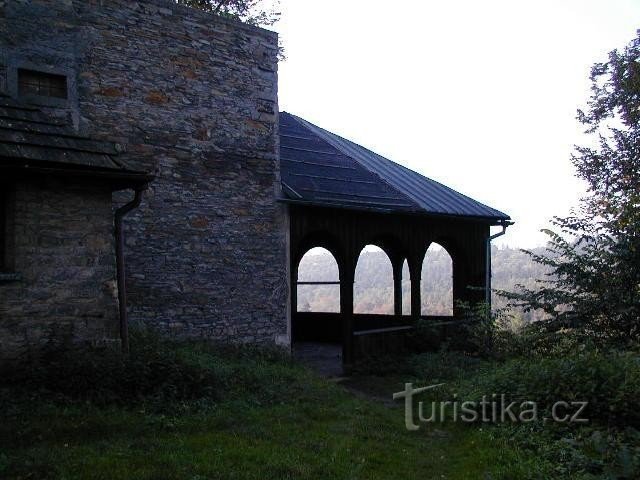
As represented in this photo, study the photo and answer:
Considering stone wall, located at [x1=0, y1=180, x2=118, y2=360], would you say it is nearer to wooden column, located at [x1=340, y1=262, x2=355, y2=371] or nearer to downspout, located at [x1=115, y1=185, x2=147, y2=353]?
downspout, located at [x1=115, y1=185, x2=147, y2=353]

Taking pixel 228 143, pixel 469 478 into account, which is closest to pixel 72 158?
pixel 228 143

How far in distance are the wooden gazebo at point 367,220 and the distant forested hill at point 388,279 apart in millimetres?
25902

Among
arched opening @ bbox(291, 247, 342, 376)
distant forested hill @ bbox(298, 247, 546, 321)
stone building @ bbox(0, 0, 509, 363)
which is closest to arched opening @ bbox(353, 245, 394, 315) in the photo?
distant forested hill @ bbox(298, 247, 546, 321)

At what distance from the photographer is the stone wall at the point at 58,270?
594cm

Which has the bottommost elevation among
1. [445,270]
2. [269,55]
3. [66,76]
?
[445,270]

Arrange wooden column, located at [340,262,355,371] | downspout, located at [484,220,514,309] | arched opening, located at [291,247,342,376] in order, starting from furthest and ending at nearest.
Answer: downspout, located at [484,220,514,309] < arched opening, located at [291,247,342,376] < wooden column, located at [340,262,355,371]

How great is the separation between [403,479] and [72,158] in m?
4.77

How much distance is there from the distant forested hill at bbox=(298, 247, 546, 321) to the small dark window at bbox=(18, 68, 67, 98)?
33.8 meters

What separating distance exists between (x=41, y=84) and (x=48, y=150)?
8.56 feet

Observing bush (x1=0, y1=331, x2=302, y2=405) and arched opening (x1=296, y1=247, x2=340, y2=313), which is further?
arched opening (x1=296, y1=247, x2=340, y2=313)

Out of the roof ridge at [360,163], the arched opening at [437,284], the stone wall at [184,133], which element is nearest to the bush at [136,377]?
the stone wall at [184,133]

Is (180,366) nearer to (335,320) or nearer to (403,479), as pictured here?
(403,479)

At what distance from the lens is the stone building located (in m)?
6.12

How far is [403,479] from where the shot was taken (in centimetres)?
481
